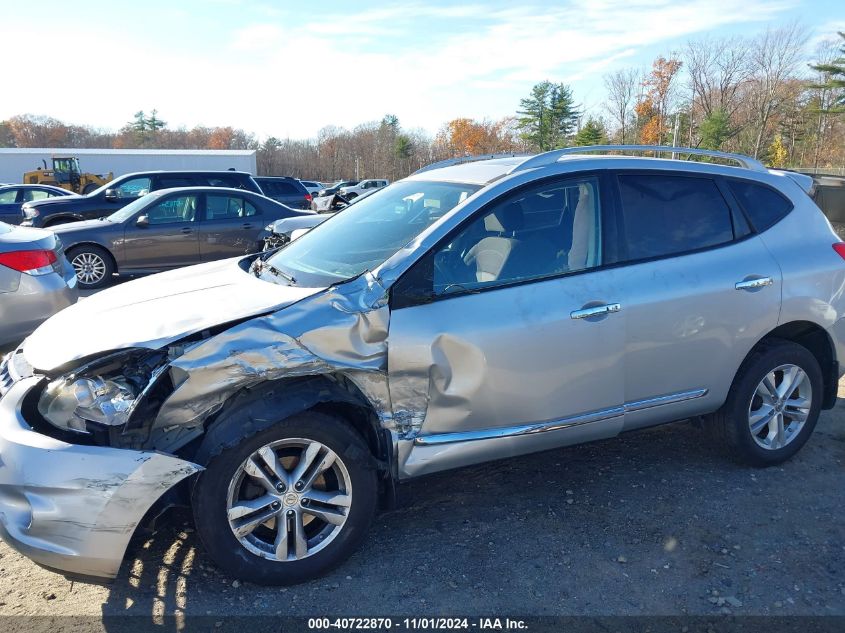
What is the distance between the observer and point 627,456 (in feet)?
13.6

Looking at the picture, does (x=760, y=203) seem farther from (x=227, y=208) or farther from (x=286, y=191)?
(x=286, y=191)

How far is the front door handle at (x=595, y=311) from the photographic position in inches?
124

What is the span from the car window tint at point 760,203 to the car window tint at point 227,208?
8.67m

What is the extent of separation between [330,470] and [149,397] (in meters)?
0.82

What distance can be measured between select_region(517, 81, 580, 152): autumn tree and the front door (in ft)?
212

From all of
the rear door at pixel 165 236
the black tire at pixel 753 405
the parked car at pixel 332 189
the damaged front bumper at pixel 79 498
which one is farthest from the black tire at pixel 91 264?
the parked car at pixel 332 189

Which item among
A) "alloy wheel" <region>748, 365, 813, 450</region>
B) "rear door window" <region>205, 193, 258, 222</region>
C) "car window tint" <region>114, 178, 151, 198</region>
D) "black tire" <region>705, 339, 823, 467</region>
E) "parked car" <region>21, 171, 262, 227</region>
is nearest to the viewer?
"black tire" <region>705, 339, 823, 467</region>

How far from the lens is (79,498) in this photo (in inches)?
95.6

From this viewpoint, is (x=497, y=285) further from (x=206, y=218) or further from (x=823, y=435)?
(x=206, y=218)

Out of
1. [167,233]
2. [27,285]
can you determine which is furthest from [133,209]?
[27,285]

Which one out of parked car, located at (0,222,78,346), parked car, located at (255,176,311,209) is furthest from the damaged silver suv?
parked car, located at (255,176,311,209)

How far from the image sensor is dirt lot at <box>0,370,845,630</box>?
2.72 metres

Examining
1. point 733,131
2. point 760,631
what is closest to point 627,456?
point 760,631

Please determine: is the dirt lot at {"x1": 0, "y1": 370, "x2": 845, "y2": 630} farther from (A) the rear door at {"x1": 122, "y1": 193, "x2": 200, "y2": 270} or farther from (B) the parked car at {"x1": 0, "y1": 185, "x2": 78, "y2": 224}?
(B) the parked car at {"x1": 0, "y1": 185, "x2": 78, "y2": 224}
